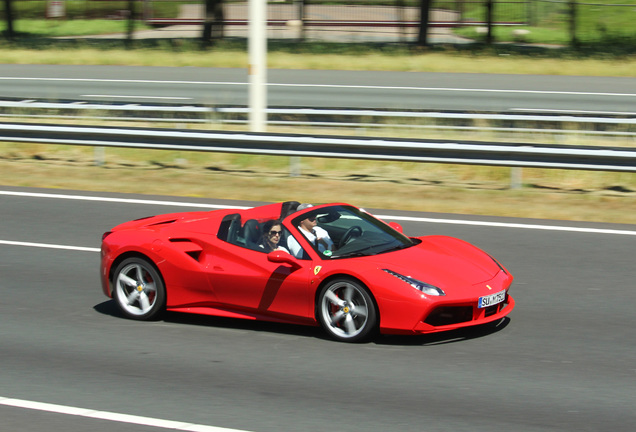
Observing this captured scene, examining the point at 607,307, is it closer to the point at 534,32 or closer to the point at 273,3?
the point at 534,32

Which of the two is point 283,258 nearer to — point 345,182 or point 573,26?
point 345,182

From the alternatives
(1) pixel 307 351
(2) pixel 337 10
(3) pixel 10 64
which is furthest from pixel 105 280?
Result: (2) pixel 337 10

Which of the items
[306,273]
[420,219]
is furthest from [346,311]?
[420,219]

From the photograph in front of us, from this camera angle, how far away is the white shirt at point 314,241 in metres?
7.32

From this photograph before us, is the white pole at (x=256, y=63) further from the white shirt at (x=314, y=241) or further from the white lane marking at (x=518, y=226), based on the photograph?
the white shirt at (x=314, y=241)

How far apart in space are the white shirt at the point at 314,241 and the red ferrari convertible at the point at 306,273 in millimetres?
11

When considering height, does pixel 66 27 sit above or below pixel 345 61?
above

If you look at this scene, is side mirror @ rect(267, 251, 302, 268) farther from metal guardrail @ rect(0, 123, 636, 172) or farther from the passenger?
metal guardrail @ rect(0, 123, 636, 172)

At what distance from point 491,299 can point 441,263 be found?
1.79ft

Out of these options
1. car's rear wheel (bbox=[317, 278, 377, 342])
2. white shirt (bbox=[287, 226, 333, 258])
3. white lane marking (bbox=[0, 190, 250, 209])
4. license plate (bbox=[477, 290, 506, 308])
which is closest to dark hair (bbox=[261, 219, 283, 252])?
white shirt (bbox=[287, 226, 333, 258])

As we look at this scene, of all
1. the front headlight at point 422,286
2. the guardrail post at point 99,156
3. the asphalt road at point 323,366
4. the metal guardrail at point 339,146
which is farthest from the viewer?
the guardrail post at point 99,156

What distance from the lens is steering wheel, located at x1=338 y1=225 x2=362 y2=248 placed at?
297 inches

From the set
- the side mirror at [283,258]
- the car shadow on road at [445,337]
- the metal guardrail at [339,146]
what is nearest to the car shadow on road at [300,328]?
the car shadow on road at [445,337]

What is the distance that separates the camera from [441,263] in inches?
286
